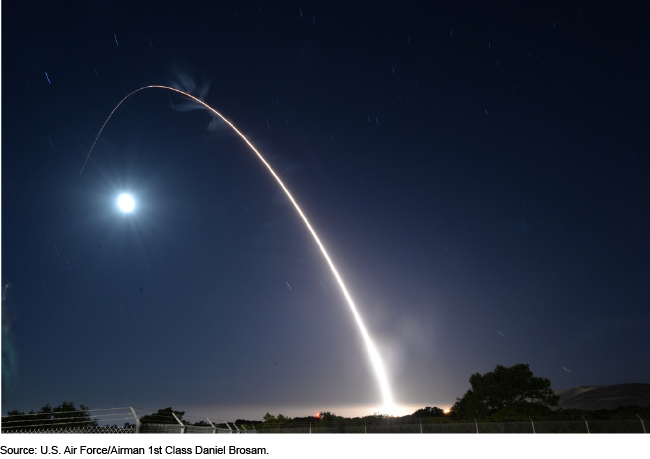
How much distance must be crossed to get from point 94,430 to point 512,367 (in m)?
58.6

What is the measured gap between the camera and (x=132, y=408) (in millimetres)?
12070

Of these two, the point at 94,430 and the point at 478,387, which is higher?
the point at 478,387
